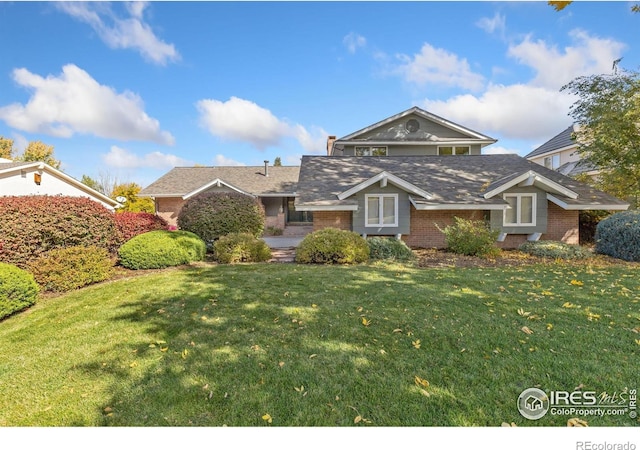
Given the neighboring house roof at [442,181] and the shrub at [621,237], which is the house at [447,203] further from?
the shrub at [621,237]

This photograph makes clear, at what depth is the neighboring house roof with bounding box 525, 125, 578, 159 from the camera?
25.9m

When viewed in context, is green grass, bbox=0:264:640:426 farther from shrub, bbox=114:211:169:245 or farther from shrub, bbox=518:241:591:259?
shrub, bbox=518:241:591:259

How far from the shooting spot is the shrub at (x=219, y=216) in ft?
36.3

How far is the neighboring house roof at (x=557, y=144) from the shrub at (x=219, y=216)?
28620 mm

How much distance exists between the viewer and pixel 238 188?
2128cm

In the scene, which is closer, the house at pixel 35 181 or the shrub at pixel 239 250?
the shrub at pixel 239 250

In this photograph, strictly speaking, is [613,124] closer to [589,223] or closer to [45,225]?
[589,223]

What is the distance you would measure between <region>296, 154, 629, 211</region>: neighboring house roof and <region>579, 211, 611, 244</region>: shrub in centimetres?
122

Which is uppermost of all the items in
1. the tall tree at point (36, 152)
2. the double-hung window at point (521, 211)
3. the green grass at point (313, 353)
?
the tall tree at point (36, 152)

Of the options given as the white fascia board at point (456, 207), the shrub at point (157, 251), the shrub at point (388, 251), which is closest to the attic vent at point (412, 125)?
the white fascia board at point (456, 207)

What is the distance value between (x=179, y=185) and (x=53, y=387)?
21866 mm

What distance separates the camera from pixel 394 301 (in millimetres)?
5293

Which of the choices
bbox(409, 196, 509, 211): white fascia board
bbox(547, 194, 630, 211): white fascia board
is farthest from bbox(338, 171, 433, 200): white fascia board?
bbox(547, 194, 630, 211): white fascia board

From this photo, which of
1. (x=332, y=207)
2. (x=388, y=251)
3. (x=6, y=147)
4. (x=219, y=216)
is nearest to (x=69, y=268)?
(x=219, y=216)
